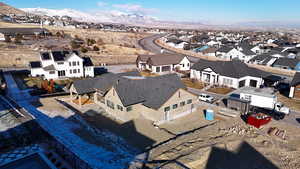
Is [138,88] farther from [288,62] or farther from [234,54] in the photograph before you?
[234,54]

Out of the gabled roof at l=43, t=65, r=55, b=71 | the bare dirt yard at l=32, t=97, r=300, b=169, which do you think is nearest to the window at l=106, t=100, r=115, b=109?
the bare dirt yard at l=32, t=97, r=300, b=169

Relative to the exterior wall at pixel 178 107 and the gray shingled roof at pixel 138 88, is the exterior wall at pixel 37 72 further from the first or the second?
the exterior wall at pixel 178 107

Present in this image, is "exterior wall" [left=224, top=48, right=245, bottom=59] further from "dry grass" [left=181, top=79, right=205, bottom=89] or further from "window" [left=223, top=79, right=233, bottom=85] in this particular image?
"window" [left=223, top=79, right=233, bottom=85]

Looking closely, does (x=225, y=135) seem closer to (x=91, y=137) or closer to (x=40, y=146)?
(x=91, y=137)

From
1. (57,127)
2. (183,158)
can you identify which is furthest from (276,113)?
(57,127)

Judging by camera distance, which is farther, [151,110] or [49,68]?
[49,68]

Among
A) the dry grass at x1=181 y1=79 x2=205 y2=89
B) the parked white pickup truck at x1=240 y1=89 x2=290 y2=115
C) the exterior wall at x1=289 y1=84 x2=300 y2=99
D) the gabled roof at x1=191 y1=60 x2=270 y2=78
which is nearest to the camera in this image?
the parked white pickup truck at x1=240 y1=89 x2=290 y2=115

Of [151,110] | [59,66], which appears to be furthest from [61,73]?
[151,110]
